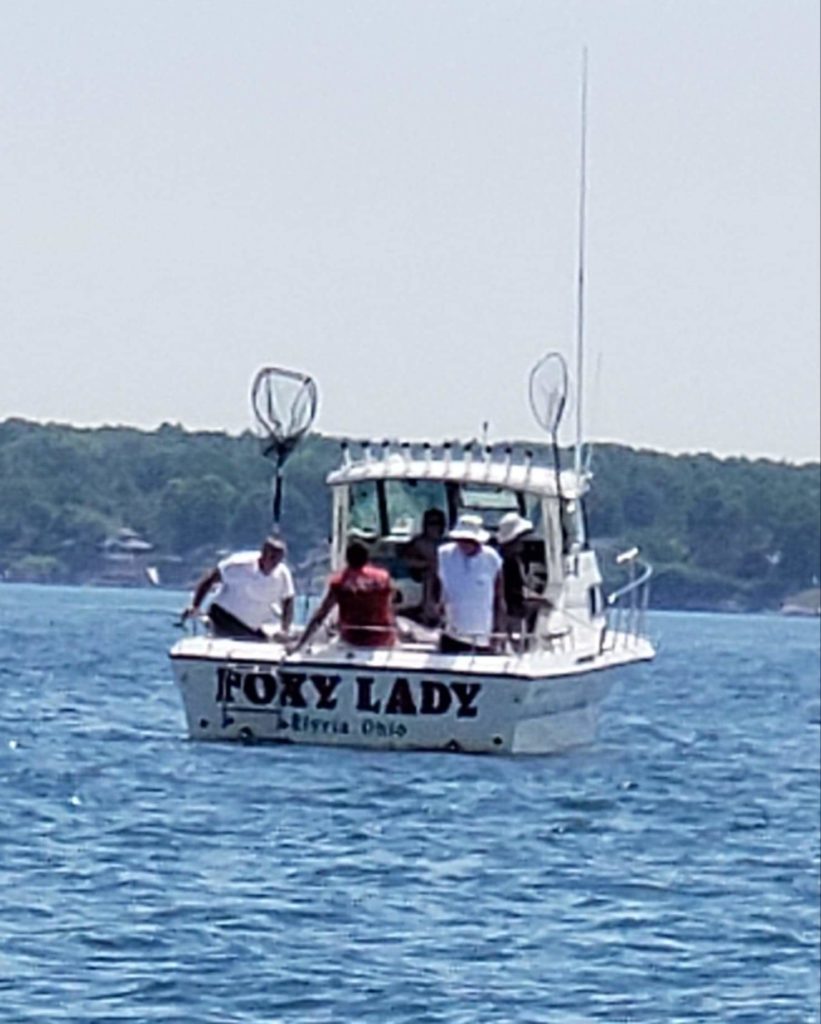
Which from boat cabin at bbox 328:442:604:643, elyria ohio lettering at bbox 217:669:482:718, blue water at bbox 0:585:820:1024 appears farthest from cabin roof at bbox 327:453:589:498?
elyria ohio lettering at bbox 217:669:482:718

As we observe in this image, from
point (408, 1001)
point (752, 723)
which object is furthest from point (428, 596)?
point (752, 723)

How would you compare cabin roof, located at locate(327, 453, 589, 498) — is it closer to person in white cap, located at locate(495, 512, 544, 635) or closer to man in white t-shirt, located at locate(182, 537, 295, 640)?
person in white cap, located at locate(495, 512, 544, 635)

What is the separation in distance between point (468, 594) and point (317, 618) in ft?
3.40

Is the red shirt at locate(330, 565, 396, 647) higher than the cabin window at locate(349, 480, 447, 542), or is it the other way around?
→ the cabin window at locate(349, 480, 447, 542)

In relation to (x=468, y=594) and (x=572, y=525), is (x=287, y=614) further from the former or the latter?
(x=572, y=525)

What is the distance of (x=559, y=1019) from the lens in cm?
1301

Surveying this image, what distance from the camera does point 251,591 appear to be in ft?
81.5

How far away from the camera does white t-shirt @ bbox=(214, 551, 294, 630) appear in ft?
81.1

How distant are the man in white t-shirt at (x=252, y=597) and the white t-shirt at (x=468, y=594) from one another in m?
1.11

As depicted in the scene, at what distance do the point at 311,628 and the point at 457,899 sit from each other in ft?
22.5

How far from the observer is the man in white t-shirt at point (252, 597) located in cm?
2467

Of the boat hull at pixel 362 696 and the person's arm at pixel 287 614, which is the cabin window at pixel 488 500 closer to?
the person's arm at pixel 287 614

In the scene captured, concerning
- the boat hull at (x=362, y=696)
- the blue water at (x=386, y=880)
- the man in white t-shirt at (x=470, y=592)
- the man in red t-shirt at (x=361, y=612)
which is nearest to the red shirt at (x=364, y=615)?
the man in red t-shirt at (x=361, y=612)

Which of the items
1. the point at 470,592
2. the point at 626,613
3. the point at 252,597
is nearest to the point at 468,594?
the point at 470,592
